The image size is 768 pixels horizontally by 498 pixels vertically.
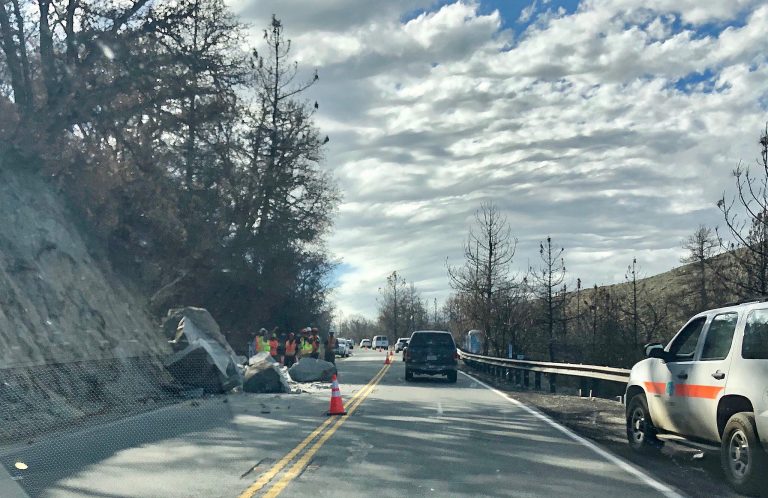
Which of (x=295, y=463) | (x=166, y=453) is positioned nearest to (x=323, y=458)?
(x=295, y=463)

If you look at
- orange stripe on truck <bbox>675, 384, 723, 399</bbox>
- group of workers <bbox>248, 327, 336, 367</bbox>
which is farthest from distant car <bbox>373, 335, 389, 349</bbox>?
orange stripe on truck <bbox>675, 384, 723, 399</bbox>

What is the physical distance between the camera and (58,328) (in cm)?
2041

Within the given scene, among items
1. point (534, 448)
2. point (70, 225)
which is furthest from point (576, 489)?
point (70, 225)

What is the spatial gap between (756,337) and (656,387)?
2.44m

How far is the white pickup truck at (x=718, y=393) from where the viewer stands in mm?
8219

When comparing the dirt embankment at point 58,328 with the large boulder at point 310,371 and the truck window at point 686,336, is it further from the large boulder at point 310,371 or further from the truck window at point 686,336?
the truck window at point 686,336

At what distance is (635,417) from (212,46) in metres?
20.8

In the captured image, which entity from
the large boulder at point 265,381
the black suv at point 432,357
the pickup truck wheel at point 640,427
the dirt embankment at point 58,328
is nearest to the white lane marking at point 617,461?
the pickup truck wheel at point 640,427

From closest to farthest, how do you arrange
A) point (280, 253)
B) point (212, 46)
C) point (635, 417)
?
point (635, 417), point (212, 46), point (280, 253)

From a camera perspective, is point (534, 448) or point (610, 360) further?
point (610, 360)

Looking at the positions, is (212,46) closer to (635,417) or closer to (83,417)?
(83,417)

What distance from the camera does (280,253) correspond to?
42.4 metres

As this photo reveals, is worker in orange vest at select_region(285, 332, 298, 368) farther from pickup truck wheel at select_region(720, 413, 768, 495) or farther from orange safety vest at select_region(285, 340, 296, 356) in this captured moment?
pickup truck wheel at select_region(720, 413, 768, 495)

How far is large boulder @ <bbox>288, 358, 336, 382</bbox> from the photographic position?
95.9 ft
